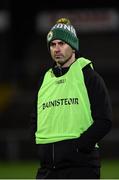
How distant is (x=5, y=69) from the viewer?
78.2 ft

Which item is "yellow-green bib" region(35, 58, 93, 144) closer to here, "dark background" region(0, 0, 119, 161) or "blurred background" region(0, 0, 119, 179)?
"blurred background" region(0, 0, 119, 179)

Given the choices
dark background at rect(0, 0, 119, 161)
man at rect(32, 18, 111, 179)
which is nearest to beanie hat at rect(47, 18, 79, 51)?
man at rect(32, 18, 111, 179)

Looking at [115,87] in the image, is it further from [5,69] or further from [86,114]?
[86,114]

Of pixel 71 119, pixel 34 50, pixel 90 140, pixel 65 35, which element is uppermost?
pixel 34 50

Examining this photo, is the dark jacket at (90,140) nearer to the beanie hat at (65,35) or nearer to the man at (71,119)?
the man at (71,119)

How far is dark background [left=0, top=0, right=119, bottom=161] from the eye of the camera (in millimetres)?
21812

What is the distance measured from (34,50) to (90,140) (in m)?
19.3

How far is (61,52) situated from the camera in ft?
20.1

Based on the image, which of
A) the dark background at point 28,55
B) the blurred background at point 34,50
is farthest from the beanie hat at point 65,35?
the dark background at point 28,55

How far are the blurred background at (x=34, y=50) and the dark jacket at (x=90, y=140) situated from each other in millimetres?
13557

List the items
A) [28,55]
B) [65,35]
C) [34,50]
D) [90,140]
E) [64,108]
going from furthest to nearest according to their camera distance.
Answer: [34,50] < [28,55] < [65,35] < [64,108] < [90,140]

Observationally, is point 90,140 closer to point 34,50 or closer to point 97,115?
point 97,115

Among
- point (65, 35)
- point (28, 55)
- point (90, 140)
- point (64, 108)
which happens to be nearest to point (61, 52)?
point (65, 35)

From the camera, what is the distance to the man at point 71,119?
596 centimetres
